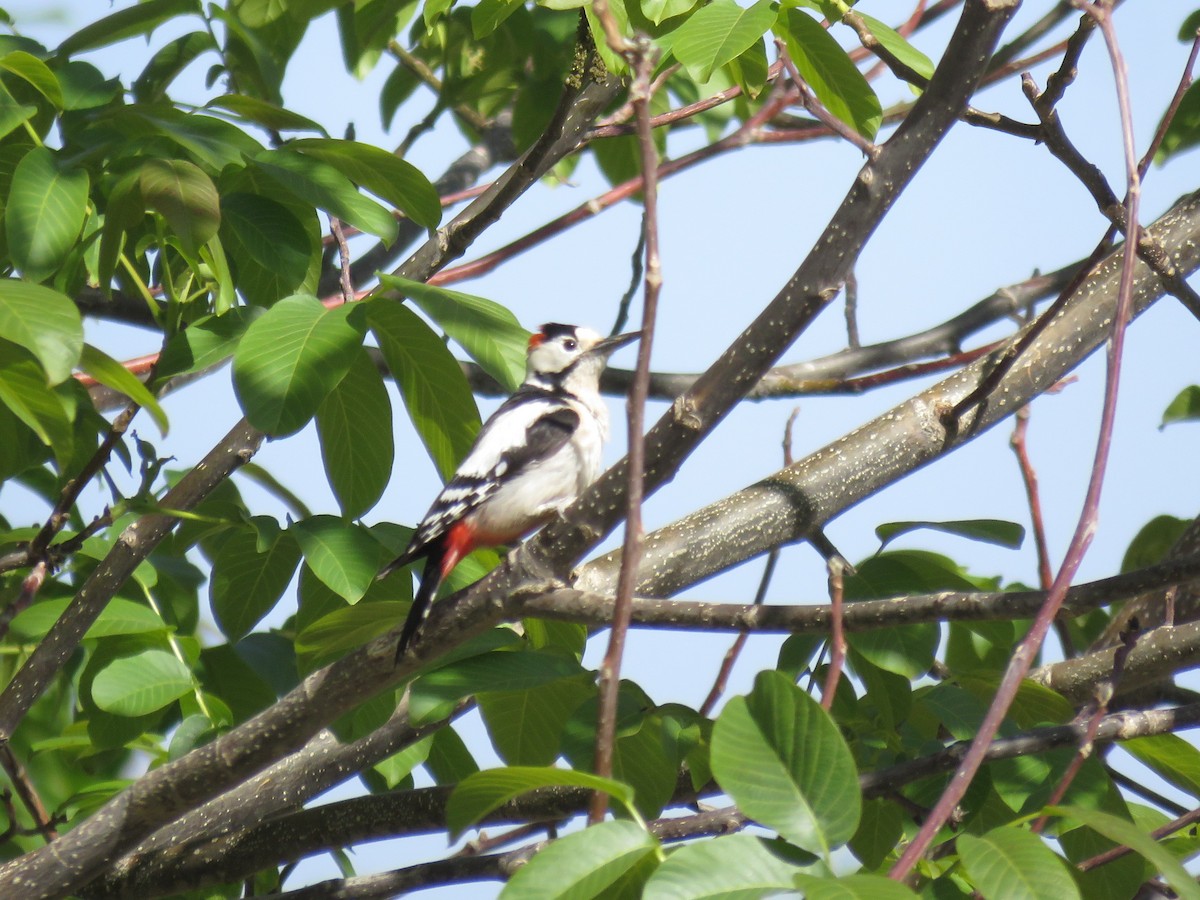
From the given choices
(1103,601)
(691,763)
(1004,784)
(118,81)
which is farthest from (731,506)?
(118,81)

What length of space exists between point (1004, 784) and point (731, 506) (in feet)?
2.75

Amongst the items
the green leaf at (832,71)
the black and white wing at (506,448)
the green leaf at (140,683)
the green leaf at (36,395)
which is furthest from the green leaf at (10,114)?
the green leaf at (832,71)

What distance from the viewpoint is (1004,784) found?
8.09 ft

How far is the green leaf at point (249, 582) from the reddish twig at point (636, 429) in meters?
1.63

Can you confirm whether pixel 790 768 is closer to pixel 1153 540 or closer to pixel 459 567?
pixel 459 567

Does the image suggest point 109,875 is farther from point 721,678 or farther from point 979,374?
point 979,374

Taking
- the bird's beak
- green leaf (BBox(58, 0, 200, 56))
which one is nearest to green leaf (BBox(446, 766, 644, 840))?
green leaf (BBox(58, 0, 200, 56))

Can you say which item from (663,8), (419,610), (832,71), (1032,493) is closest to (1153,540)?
(1032,493)

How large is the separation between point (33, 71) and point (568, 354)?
120 inches

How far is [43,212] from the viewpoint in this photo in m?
2.47

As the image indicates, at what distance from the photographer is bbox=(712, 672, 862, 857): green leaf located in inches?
62.0

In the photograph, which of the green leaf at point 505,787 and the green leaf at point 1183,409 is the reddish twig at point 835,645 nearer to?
the green leaf at point 505,787

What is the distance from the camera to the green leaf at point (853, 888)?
4.64 feet

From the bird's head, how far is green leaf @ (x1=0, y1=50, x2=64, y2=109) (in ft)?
8.12
